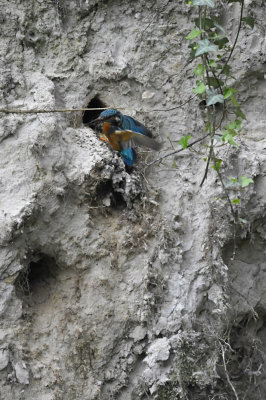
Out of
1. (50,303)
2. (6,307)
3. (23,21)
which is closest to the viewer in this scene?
(6,307)

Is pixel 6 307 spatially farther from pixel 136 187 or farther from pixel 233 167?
pixel 233 167

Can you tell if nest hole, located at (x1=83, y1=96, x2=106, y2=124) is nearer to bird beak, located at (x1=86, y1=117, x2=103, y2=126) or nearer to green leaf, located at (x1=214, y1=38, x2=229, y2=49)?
bird beak, located at (x1=86, y1=117, x2=103, y2=126)

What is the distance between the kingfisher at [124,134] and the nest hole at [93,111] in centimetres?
11

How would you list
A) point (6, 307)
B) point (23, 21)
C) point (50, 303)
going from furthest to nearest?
point (23, 21), point (50, 303), point (6, 307)

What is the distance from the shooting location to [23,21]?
9.67 feet

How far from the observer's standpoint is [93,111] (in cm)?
319

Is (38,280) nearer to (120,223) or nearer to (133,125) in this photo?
(120,223)

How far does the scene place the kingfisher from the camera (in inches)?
117

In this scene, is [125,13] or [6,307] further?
[125,13]

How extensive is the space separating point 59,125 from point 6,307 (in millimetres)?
979

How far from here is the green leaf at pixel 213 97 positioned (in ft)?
7.94

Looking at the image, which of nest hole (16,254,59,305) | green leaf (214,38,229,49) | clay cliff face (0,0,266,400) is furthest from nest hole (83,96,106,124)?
nest hole (16,254,59,305)

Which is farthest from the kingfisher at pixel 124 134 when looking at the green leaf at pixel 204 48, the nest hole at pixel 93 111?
the green leaf at pixel 204 48

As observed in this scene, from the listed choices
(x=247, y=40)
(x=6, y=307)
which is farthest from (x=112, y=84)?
(x=6, y=307)
